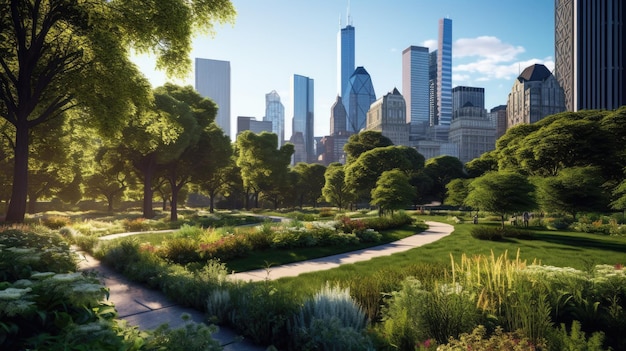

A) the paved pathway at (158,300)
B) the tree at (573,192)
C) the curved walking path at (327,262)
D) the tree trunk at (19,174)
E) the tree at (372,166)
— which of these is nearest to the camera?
the paved pathway at (158,300)

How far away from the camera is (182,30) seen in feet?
44.3

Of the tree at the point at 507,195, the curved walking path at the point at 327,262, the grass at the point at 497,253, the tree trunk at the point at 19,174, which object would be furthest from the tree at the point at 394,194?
the tree trunk at the point at 19,174

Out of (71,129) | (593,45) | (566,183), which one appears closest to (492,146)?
(593,45)

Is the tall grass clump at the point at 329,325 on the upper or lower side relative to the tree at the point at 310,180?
lower

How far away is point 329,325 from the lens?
4.86 meters

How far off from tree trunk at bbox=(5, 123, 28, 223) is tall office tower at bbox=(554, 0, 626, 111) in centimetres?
13518

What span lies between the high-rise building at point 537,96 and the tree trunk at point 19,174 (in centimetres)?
15986

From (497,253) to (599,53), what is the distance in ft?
431

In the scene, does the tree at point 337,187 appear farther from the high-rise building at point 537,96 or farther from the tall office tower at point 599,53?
the high-rise building at point 537,96

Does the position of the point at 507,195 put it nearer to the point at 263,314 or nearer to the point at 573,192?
the point at 573,192

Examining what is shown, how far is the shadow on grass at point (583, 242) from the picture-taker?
16.6 metres

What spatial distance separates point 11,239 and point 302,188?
2440 inches

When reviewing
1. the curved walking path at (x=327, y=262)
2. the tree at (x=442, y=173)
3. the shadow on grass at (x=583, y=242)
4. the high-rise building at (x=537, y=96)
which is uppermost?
the high-rise building at (x=537, y=96)

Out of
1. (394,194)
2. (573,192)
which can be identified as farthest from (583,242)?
(394,194)
